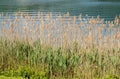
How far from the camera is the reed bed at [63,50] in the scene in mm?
10125

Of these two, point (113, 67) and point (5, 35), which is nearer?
point (113, 67)

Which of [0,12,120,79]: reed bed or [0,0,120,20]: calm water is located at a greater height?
[0,0,120,20]: calm water

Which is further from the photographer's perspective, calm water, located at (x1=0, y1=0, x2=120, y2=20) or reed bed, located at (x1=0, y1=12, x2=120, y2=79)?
calm water, located at (x1=0, y1=0, x2=120, y2=20)

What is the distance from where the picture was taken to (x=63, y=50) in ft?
35.2

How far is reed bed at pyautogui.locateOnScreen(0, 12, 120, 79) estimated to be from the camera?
33.2 feet

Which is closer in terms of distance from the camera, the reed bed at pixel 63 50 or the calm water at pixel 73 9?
the reed bed at pixel 63 50

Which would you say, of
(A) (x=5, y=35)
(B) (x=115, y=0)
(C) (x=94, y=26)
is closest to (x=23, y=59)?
(A) (x=5, y=35)

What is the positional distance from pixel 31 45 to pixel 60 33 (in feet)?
3.34

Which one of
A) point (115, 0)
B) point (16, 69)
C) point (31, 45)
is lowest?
point (16, 69)

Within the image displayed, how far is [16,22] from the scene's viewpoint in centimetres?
1198

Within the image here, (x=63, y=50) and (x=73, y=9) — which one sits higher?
(x=73, y=9)

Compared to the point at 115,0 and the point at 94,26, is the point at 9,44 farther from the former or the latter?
the point at 115,0

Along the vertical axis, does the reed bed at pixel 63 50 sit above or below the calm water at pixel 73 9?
below

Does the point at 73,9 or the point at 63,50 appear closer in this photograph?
the point at 63,50
